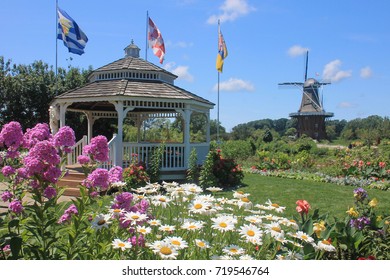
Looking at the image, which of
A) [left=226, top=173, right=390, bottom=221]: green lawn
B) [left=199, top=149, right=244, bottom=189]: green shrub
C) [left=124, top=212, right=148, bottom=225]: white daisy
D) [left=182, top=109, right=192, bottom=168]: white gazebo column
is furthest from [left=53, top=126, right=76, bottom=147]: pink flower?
[left=182, top=109, right=192, bottom=168]: white gazebo column

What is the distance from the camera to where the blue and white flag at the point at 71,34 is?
18.1m

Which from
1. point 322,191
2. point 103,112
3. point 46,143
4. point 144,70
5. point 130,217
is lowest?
point 322,191

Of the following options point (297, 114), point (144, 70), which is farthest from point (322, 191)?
point (297, 114)

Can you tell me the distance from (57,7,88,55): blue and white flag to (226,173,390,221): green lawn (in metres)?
10.9

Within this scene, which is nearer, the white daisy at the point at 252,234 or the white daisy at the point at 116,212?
the white daisy at the point at 252,234

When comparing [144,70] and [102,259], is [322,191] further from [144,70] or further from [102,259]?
[102,259]

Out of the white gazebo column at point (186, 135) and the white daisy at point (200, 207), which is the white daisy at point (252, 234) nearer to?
the white daisy at point (200, 207)

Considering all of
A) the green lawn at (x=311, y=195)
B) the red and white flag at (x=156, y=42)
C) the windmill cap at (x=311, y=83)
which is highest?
the windmill cap at (x=311, y=83)

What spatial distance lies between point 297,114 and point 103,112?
4511 cm

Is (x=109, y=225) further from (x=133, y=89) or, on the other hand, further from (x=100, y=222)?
(x=133, y=89)

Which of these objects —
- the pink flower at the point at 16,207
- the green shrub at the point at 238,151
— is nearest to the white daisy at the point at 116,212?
the pink flower at the point at 16,207

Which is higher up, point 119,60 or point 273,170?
point 119,60

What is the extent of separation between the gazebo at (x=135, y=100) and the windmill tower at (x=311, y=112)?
4351cm
